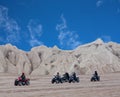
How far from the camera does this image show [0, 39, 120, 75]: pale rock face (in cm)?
12119

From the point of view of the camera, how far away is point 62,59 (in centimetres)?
13250

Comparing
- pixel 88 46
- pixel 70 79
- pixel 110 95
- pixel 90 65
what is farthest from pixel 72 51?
pixel 110 95

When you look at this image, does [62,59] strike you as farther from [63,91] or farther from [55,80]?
[63,91]

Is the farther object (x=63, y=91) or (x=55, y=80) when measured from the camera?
(x=55, y=80)

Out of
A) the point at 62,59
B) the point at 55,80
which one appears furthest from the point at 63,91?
the point at 62,59

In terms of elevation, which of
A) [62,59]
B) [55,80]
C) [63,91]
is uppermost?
[62,59]

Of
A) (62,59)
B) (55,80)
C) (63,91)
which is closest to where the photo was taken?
(63,91)

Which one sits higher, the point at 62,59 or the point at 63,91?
the point at 62,59

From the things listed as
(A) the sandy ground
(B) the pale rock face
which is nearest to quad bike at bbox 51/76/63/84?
(A) the sandy ground

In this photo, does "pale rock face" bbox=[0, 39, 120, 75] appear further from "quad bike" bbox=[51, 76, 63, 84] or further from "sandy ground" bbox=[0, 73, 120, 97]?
"sandy ground" bbox=[0, 73, 120, 97]

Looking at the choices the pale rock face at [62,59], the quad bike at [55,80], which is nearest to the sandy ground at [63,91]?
the quad bike at [55,80]

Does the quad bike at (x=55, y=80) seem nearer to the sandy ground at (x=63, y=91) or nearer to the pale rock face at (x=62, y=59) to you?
the sandy ground at (x=63, y=91)

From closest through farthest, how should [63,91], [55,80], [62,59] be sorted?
[63,91]
[55,80]
[62,59]

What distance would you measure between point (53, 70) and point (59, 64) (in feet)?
11.2
